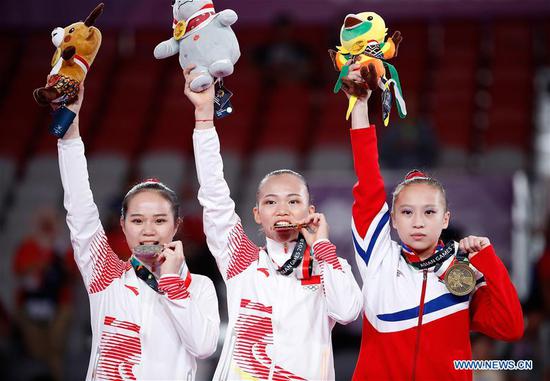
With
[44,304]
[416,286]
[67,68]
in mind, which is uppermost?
[67,68]

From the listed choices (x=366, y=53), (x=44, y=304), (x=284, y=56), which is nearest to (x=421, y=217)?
(x=366, y=53)

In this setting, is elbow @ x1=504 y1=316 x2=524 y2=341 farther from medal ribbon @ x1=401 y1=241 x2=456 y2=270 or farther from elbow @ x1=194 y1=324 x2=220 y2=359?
elbow @ x1=194 y1=324 x2=220 y2=359

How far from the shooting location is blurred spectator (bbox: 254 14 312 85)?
9242 mm

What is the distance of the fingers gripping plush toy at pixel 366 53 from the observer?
139 inches

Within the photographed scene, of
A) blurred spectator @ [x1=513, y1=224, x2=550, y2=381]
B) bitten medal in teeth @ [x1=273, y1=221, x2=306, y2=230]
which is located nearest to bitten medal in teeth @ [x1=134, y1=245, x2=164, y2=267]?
bitten medal in teeth @ [x1=273, y1=221, x2=306, y2=230]

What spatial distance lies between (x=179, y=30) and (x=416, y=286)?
130cm

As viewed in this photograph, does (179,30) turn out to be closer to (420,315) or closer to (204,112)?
(204,112)

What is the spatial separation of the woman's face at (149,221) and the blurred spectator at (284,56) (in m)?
5.69

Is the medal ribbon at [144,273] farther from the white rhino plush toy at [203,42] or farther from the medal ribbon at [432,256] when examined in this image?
the medal ribbon at [432,256]

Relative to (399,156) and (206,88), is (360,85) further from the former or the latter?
(399,156)

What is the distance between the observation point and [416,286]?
11.5ft

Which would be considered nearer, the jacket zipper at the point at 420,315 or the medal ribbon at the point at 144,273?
the jacket zipper at the point at 420,315

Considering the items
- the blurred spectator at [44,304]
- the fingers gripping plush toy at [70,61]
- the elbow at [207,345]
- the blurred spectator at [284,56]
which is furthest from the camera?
the blurred spectator at [284,56]

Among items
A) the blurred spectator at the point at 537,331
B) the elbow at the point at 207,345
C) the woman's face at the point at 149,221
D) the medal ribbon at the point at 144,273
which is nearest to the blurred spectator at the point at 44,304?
the blurred spectator at the point at 537,331
